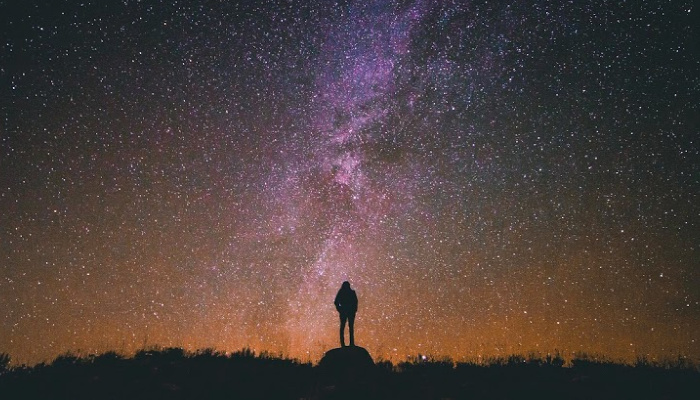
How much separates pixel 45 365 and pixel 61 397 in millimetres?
2981

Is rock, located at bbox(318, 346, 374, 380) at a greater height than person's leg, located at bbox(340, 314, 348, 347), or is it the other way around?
person's leg, located at bbox(340, 314, 348, 347)

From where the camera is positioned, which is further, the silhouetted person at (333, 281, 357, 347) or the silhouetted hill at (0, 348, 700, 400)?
the silhouetted person at (333, 281, 357, 347)

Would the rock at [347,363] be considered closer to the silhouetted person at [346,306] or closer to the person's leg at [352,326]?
the person's leg at [352,326]

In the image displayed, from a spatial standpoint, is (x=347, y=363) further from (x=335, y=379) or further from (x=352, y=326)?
(x=352, y=326)

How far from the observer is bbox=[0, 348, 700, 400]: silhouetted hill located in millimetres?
7559

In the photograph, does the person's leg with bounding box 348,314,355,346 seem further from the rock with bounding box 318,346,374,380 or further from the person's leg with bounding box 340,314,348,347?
the rock with bounding box 318,346,374,380

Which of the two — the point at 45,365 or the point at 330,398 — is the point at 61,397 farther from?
the point at 330,398

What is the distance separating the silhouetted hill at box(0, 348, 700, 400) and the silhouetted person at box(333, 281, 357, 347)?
1.76 feet

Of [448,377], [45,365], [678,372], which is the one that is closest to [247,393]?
[448,377]

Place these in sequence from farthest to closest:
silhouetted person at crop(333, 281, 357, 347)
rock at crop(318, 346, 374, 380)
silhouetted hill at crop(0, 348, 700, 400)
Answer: silhouetted person at crop(333, 281, 357, 347), rock at crop(318, 346, 374, 380), silhouetted hill at crop(0, 348, 700, 400)

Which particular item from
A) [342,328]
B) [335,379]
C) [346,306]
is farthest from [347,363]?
[346,306]

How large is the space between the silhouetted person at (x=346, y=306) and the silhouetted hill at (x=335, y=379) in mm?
536

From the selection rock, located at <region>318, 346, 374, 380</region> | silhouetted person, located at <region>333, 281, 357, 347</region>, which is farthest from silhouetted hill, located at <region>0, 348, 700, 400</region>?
silhouetted person, located at <region>333, 281, 357, 347</region>

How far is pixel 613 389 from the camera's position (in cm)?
757
